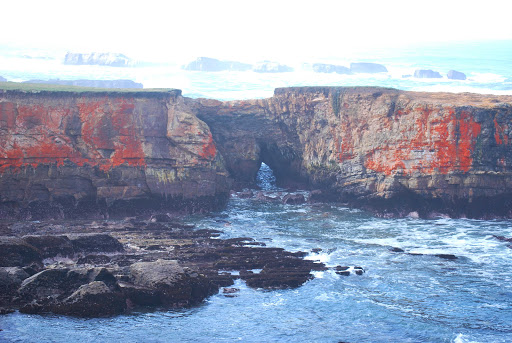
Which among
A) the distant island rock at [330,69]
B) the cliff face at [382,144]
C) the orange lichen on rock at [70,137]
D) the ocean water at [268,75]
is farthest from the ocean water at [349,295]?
the distant island rock at [330,69]

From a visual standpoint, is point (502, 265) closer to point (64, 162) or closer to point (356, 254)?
point (356, 254)

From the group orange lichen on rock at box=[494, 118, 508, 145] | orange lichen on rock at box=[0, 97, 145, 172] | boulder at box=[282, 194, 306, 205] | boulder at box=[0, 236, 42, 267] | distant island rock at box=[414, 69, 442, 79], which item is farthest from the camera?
distant island rock at box=[414, 69, 442, 79]

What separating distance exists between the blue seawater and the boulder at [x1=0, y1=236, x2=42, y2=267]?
3739 mm

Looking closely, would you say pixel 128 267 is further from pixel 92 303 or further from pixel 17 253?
pixel 17 253

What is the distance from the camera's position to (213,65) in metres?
85.6

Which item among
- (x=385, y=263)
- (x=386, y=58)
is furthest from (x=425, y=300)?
(x=386, y=58)

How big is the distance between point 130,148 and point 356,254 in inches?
558

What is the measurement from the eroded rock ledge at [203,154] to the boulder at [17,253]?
29.1ft

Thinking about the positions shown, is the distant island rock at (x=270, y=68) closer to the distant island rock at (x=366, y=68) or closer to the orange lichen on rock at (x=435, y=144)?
the distant island rock at (x=366, y=68)

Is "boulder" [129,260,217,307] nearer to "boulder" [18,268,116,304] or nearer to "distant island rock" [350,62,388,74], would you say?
"boulder" [18,268,116,304]

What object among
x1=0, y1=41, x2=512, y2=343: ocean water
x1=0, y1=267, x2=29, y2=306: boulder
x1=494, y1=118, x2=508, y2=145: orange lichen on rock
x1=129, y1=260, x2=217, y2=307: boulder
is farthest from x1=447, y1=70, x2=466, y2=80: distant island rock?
Result: x1=0, y1=267, x2=29, y2=306: boulder

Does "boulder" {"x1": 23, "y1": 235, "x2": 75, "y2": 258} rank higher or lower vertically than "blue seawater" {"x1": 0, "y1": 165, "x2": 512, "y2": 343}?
higher

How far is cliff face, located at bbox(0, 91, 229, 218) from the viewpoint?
1251 inches

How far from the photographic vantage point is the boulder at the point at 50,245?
23.4m
